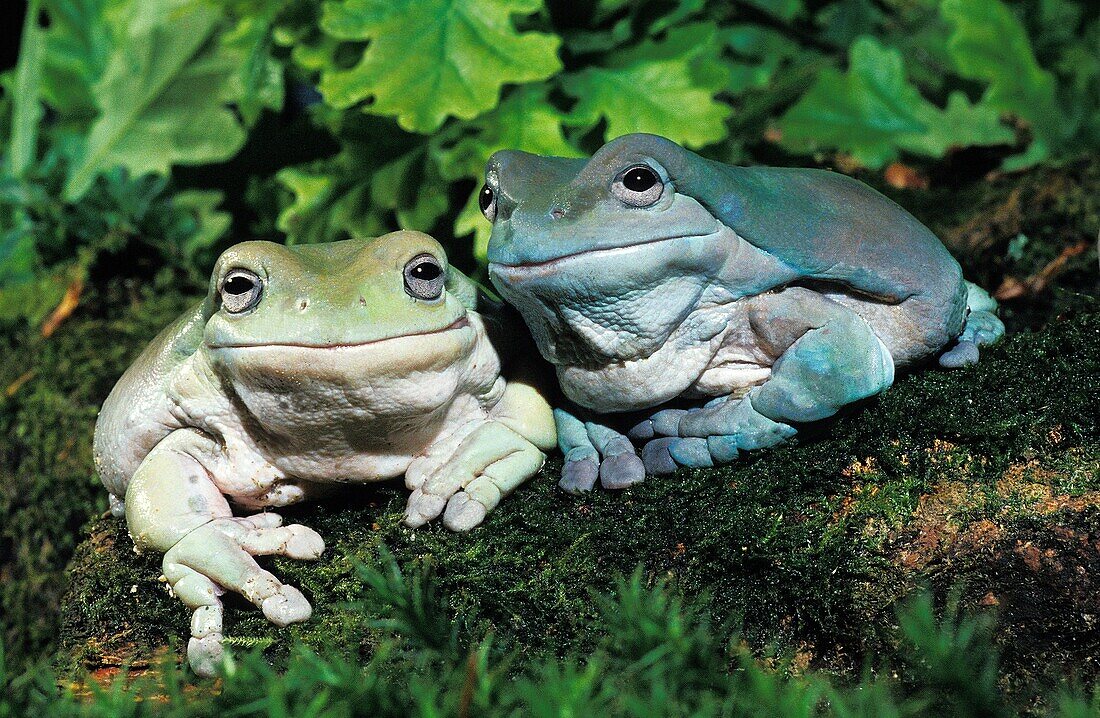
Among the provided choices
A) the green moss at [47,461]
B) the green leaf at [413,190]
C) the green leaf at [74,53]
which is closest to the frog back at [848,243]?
the green leaf at [413,190]

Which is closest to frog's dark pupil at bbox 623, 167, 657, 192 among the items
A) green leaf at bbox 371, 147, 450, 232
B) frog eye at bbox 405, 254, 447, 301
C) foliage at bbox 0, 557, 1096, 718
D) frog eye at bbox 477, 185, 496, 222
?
frog eye at bbox 477, 185, 496, 222

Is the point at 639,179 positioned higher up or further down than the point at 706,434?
higher up

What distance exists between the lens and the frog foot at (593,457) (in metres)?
2.21

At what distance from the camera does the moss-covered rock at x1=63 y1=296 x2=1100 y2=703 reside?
194cm

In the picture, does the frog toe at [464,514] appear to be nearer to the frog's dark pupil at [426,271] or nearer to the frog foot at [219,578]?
the frog foot at [219,578]

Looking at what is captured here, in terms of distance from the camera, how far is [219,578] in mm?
2062

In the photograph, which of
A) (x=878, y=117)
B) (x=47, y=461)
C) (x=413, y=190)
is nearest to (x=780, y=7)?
(x=878, y=117)

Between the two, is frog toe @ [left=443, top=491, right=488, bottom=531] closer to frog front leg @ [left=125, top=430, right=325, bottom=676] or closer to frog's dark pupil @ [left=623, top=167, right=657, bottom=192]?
frog front leg @ [left=125, top=430, right=325, bottom=676]

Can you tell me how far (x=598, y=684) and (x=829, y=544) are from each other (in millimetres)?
560

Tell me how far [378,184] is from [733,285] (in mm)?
1780

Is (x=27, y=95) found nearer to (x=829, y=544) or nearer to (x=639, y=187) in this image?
(x=639, y=187)

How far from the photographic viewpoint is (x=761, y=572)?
2018mm

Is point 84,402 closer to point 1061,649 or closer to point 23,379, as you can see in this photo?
point 23,379

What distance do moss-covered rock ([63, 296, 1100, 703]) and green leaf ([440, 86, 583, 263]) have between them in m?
1.31
